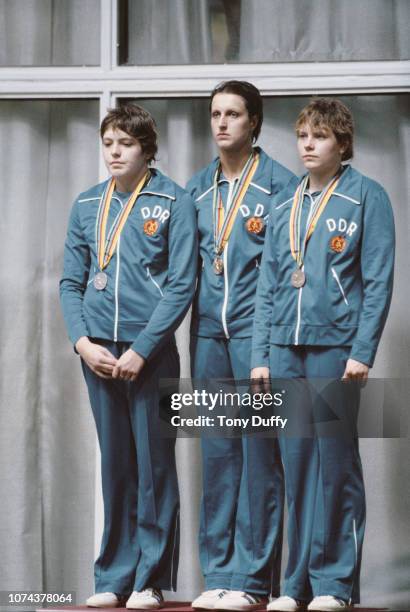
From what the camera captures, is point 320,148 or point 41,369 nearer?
point 320,148

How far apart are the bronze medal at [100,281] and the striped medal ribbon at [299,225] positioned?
2.42 feet

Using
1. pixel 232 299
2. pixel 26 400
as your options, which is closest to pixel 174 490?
pixel 232 299

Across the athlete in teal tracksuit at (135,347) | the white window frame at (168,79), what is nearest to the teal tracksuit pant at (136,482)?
the athlete in teal tracksuit at (135,347)

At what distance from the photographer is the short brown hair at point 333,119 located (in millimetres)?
4461

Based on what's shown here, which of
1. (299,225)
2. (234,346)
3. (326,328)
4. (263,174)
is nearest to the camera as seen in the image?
(326,328)

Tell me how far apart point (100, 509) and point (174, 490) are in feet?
2.64

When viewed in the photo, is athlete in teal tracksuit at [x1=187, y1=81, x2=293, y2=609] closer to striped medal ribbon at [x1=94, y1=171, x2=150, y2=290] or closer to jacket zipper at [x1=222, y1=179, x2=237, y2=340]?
jacket zipper at [x1=222, y1=179, x2=237, y2=340]

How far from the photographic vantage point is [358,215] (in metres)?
4.38

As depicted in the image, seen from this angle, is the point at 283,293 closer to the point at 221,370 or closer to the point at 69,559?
the point at 221,370

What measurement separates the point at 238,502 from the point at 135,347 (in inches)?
28.5

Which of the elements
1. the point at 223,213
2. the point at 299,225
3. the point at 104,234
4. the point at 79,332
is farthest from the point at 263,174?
the point at 79,332

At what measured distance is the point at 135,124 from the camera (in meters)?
4.62

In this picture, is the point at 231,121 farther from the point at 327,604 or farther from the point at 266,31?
the point at 327,604

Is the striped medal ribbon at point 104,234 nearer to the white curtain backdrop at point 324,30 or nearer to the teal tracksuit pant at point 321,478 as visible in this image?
the teal tracksuit pant at point 321,478
